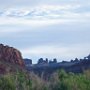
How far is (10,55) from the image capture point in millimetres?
137375

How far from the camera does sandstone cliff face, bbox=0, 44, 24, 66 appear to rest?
439 feet

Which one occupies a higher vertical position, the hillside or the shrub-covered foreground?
the hillside

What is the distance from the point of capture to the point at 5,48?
138750mm

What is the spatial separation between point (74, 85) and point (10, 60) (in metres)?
70.8

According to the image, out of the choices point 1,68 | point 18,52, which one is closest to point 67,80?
point 1,68

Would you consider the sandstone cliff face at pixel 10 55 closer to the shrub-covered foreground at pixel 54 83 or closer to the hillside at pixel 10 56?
the hillside at pixel 10 56

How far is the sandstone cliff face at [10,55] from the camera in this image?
133663 millimetres

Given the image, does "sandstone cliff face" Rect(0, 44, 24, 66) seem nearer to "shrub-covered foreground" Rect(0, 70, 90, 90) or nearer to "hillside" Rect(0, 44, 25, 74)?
"hillside" Rect(0, 44, 25, 74)

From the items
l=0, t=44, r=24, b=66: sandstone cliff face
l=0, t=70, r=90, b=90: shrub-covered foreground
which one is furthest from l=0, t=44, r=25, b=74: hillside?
l=0, t=70, r=90, b=90: shrub-covered foreground

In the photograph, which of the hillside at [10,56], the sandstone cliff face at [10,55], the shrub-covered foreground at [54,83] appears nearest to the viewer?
the shrub-covered foreground at [54,83]

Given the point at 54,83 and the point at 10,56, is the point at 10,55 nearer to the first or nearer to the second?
the point at 10,56

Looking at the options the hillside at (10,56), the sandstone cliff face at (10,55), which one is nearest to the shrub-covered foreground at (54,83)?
the hillside at (10,56)

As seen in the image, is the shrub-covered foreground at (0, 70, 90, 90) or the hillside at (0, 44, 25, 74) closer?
the shrub-covered foreground at (0, 70, 90, 90)

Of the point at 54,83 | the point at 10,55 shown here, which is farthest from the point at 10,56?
the point at 54,83
